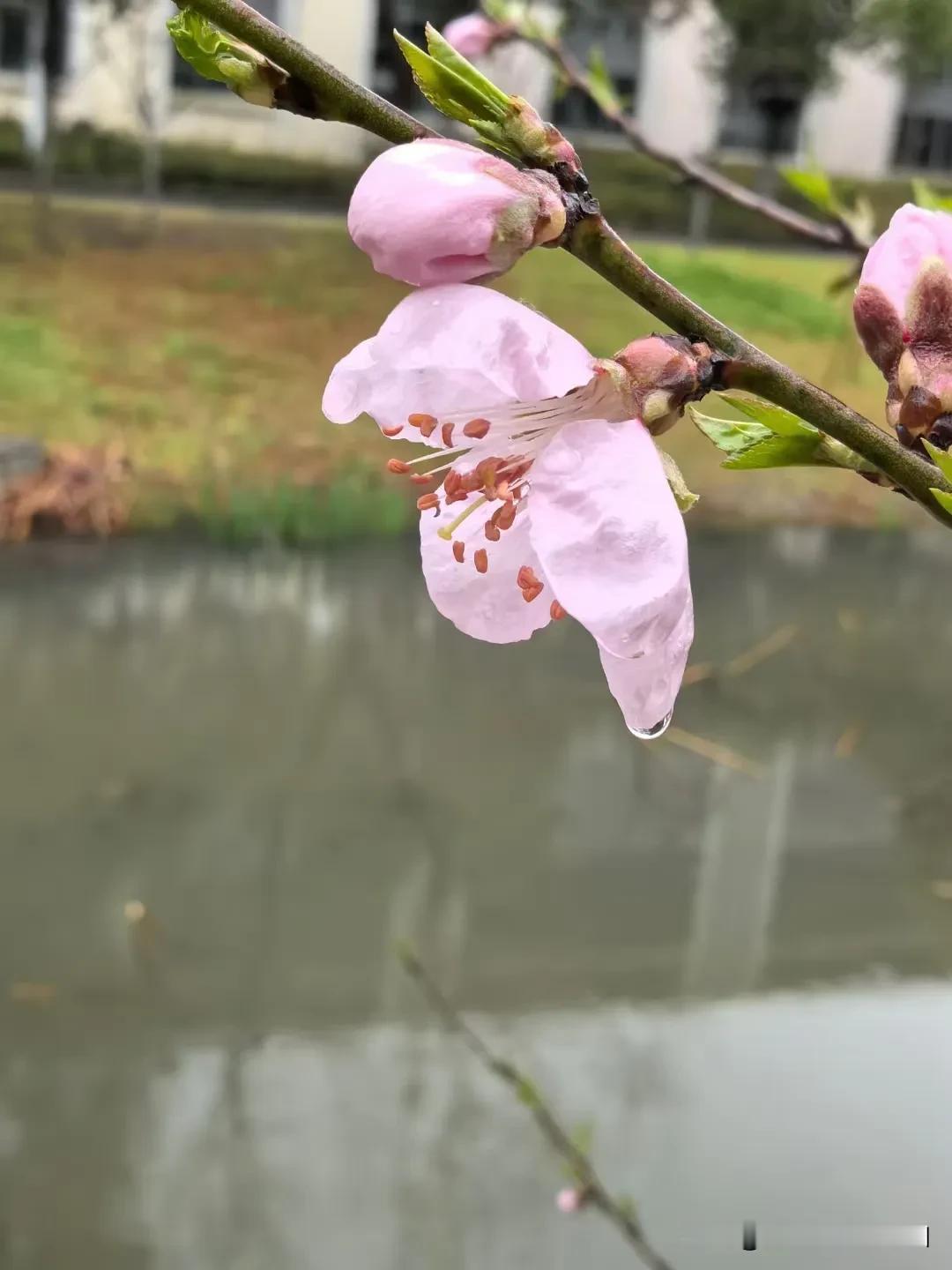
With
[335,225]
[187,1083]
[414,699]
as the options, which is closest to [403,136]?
[187,1083]

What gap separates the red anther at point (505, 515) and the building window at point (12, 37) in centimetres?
239

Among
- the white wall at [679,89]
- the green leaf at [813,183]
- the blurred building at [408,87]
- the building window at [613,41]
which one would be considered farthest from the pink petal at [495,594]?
the white wall at [679,89]

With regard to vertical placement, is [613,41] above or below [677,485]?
above

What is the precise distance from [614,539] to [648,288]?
4 cm

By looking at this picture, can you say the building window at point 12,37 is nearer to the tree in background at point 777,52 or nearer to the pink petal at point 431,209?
the tree in background at point 777,52

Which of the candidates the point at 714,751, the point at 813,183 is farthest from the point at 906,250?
the point at 714,751

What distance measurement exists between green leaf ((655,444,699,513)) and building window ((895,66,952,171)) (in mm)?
2553

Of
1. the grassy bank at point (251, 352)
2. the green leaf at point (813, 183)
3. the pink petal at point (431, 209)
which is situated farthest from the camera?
the grassy bank at point (251, 352)

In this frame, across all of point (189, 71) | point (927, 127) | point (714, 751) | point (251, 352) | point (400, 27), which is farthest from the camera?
point (927, 127)

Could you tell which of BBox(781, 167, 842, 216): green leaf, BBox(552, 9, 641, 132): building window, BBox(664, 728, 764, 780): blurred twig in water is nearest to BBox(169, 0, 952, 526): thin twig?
BBox(781, 167, 842, 216): green leaf

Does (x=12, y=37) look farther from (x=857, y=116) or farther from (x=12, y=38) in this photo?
(x=857, y=116)

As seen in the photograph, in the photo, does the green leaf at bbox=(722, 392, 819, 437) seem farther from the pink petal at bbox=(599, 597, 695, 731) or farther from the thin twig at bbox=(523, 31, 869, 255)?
the thin twig at bbox=(523, 31, 869, 255)

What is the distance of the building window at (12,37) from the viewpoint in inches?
84.4

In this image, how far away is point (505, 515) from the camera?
21 cm
